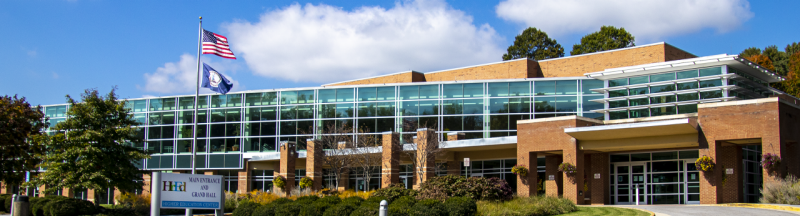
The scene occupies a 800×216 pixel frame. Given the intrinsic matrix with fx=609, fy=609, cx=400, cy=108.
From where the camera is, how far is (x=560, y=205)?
2028cm

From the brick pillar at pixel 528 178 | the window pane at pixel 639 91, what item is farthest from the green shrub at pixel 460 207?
the window pane at pixel 639 91

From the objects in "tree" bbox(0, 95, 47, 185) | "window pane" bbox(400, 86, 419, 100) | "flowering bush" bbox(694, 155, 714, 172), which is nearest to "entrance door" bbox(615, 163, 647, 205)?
"flowering bush" bbox(694, 155, 714, 172)

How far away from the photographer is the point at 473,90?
128ft

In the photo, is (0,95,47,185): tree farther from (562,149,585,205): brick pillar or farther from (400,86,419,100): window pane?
(562,149,585,205): brick pillar

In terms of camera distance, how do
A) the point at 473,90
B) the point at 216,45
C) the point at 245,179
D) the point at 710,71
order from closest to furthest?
the point at 216,45
the point at 710,71
the point at 473,90
the point at 245,179

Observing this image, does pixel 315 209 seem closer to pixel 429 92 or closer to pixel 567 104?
pixel 429 92

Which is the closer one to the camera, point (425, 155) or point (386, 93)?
point (425, 155)

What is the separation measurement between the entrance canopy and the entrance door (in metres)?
1.63

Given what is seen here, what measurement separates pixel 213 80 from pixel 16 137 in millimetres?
15004

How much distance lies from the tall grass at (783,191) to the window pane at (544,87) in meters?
16.0

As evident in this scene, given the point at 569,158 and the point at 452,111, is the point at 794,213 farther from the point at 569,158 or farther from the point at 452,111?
the point at 452,111

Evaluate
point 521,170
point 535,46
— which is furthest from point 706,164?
point 535,46

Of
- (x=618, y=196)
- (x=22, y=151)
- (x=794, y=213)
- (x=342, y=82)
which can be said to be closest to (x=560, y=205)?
(x=794, y=213)

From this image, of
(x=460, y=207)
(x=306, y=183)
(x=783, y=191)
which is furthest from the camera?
(x=306, y=183)
